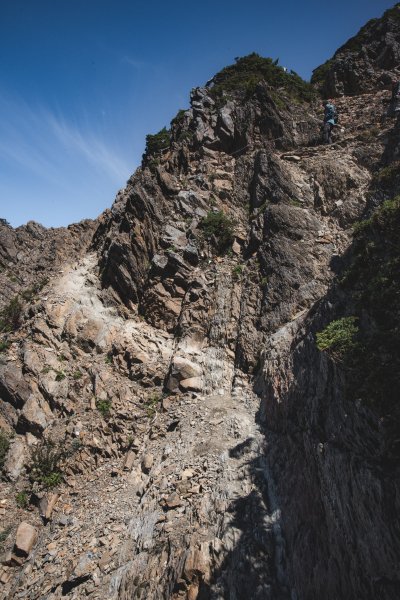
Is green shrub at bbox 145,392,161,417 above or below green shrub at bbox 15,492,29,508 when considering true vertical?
above

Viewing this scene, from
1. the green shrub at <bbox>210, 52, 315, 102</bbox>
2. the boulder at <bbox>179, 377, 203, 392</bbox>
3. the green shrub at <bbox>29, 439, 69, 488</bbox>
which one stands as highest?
the green shrub at <bbox>210, 52, 315, 102</bbox>

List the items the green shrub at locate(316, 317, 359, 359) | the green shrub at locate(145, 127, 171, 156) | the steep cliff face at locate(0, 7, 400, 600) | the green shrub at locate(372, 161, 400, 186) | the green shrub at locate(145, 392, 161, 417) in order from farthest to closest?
the green shrub at locate(145, 127, 171, 156)
the green shrub at locate(145, 392, 161, 417)
the green shrub at locate(372, 161, 400, 186)
the green shrub at locate(316, 317, 359, 359)
the steep cliff face at locate(0, 7, 400, 600)

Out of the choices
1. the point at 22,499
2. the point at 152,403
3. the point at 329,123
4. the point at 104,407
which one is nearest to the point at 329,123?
the point at 329,123

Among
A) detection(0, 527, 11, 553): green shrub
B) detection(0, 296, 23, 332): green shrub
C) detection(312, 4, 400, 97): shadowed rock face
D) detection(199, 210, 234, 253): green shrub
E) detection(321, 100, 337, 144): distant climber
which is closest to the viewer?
detection(0, 527, 11, 553): green shrub

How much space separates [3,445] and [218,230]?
16.7 meters

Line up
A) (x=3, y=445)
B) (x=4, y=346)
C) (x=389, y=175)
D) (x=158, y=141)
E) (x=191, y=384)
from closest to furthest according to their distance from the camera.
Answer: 1. (x=389, y=175)
2. (x=3, y=445)
3. (x=191, y=384)
4. (x=4, y=346)
5. (x=158, y=141)

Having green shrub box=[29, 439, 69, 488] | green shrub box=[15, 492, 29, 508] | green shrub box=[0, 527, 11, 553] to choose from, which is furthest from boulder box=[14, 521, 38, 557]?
green shrub box=[29, 439, 69, 488]

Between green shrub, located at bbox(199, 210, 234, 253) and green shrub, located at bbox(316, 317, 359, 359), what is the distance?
13.5m

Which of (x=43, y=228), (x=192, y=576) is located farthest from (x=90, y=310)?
(x=43, y=228)

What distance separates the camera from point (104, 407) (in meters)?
15.4

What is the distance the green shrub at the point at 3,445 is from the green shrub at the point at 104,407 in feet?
13.8

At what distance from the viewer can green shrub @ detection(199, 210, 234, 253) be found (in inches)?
807

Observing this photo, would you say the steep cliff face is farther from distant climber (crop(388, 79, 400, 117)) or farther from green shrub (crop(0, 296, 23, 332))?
distant climber (crop(388, 79, 400, 117))

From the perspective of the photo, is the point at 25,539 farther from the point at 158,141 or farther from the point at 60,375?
the point at 158,141
